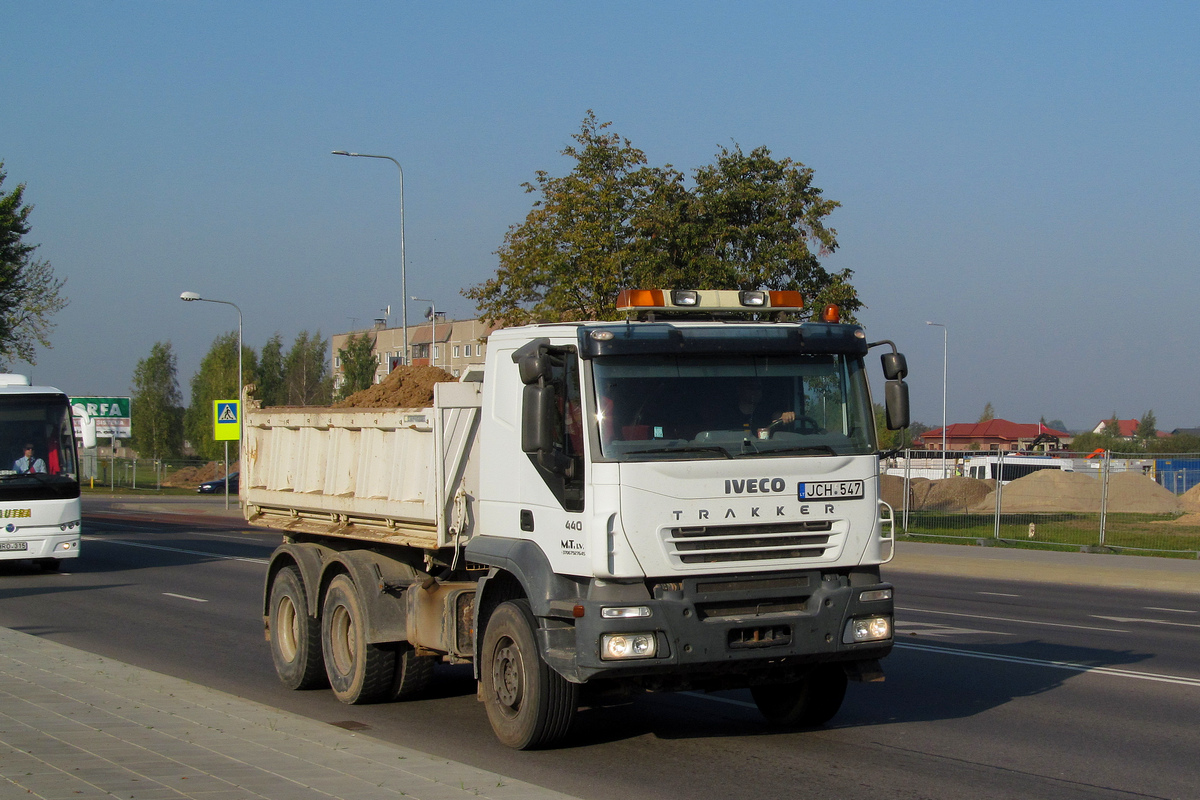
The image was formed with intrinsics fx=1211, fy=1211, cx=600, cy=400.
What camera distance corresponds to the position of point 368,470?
9.49 m

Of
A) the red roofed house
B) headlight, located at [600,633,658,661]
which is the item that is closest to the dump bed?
headlight, located at [600,633,658,661]

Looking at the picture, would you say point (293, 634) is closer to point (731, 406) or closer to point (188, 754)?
point (188, 754)

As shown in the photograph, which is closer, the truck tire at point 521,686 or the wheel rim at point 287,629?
Answer: the truck tire at point 521,686

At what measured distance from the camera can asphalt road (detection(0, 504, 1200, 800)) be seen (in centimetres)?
698

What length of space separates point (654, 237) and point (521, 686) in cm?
1882

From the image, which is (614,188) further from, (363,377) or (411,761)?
(363,377)

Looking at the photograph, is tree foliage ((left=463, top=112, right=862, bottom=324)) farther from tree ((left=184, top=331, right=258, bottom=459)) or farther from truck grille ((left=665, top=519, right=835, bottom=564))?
tree ((left=184, top=331, right=258, bottom=459))

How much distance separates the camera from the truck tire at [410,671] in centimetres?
949

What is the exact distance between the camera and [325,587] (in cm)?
1010

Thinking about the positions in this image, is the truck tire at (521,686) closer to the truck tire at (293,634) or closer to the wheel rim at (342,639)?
the wheel rim at (342,639)

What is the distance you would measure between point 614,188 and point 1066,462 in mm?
22514

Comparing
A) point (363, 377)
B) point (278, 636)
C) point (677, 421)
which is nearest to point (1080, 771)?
point (677, 421)

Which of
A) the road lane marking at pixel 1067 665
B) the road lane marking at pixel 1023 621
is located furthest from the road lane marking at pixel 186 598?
the road lane marking at pixel 1067 665

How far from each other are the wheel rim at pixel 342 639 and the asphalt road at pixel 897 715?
38 centimetres
